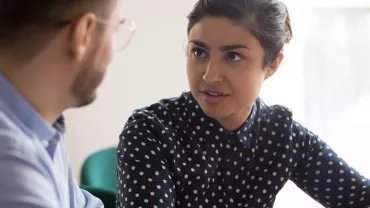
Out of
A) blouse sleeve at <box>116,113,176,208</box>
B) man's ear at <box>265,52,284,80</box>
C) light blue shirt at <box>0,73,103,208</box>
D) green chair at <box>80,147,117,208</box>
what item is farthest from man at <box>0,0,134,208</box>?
green chair at <box>80,147,117,208</box>

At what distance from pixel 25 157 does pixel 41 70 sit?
0.14m

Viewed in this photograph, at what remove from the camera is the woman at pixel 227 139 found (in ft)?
3.95

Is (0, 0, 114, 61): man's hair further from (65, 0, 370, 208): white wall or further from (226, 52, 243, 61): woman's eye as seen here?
(65, 0, 370, 208): white wall

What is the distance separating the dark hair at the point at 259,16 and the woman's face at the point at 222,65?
0.05 feet

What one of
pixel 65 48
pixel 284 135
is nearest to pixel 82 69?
pixel 65 48

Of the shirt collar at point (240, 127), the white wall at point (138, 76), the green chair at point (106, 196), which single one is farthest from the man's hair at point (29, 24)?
the white wall at point (138, 76)

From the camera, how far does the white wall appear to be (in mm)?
2414

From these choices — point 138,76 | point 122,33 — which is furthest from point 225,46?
point 138,76

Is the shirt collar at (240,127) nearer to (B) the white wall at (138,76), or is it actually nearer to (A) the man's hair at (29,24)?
(A) the man's hair at (29,24)

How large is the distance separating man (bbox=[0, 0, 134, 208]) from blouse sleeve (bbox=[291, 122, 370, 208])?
75 centimetres

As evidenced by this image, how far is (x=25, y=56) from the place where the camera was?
2.41 feet

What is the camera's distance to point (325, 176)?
133cm

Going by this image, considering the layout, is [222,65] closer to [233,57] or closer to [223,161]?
[233,57]

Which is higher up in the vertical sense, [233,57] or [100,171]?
[233,57]
